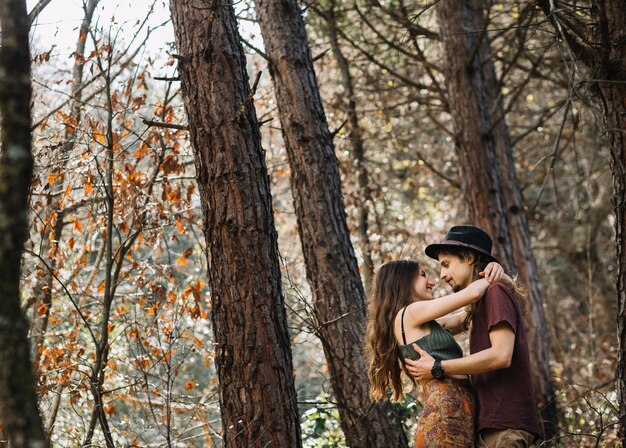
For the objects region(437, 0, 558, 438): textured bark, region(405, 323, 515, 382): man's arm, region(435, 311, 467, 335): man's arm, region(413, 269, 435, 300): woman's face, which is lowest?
region(405, 323, 515, 382): man's arm

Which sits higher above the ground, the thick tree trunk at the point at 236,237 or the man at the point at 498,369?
the thick tree trunk at the point at 236,237

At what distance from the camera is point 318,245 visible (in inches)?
249

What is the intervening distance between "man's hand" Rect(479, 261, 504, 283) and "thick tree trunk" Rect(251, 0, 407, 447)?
80.5 inches

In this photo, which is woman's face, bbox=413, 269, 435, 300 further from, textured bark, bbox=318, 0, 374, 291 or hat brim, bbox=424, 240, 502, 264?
textured bark, bbox=318, 0, 374, 291

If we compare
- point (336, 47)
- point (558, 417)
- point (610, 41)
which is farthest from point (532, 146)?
point (610, 41)

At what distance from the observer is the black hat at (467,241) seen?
4133mm

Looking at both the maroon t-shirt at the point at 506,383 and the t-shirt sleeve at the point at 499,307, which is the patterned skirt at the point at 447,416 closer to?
the maroon t-shirt at the point at 506,383

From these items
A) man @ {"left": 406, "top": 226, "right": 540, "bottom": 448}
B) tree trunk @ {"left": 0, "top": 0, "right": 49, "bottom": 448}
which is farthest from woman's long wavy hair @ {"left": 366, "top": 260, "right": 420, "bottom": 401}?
tree trunk @ {"left": 0, "top": 0, "right": 49, "bottom": 448}

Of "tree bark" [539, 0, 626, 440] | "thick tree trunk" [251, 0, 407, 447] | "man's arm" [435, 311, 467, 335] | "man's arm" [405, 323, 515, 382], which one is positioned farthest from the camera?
"thick tree trunk" [251, 0, 407, 447]

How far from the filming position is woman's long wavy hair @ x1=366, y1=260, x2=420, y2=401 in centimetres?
417

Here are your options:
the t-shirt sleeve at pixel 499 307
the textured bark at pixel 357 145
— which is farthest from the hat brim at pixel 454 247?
the textured bark at pixel 357 145

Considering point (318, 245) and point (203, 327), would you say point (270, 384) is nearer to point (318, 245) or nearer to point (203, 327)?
point (318, 245)

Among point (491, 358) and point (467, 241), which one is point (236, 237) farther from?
point (491, 358)

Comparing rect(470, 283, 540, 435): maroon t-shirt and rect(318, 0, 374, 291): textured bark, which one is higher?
rect(318, 0, 374, 291): textured bark
